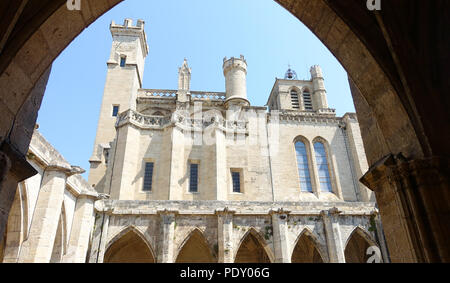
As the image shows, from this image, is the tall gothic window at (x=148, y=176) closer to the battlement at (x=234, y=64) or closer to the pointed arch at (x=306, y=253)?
the pointed arch at (x=306, y=253)

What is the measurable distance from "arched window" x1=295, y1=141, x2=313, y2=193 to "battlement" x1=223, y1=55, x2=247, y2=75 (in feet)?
23.9

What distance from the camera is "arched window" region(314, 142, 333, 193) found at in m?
21.3

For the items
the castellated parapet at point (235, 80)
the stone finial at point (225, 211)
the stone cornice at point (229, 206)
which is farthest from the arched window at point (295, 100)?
the stone finial at point (225, 211)

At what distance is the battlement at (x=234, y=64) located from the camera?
24.3 m

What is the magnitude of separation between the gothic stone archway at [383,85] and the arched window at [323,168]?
56.8ft

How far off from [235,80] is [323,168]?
9.10 m

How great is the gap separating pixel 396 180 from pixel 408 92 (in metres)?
1.13

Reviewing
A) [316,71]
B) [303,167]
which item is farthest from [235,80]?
[316,71]

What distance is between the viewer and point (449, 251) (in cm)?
328

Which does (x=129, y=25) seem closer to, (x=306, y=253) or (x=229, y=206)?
(x=229, y=206)

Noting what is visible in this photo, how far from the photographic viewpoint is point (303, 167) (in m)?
21.7
